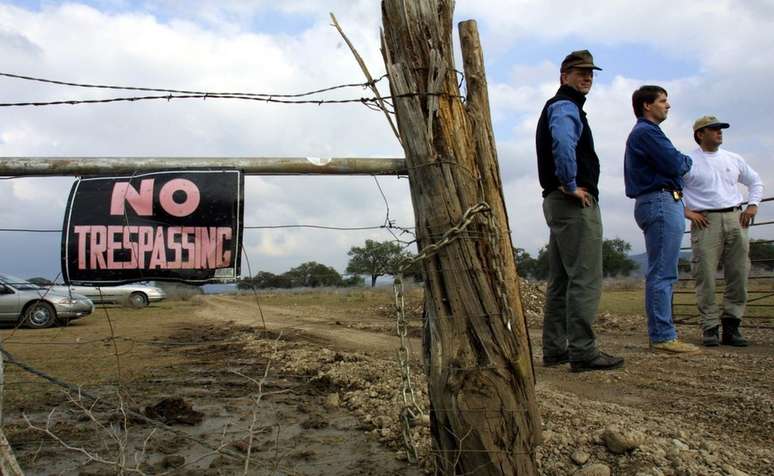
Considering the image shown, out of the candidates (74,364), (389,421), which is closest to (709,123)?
(389,421)

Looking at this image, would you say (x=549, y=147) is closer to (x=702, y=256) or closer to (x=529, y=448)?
(x=702, y=256)

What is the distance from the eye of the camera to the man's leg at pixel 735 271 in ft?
18.5

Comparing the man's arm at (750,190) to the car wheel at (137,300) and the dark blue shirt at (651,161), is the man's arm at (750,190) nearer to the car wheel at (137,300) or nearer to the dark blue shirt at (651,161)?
the dark blue shirt at (651,161)

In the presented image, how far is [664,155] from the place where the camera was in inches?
189

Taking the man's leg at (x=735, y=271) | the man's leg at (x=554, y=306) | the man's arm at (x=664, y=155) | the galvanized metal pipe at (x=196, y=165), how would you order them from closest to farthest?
the galvanized metal pipe at (x=196, y=165)
the man's leg at (x=554, y=306)
the man's arm at (x=664, y=155)
the man's leg at (x=735, y=271)

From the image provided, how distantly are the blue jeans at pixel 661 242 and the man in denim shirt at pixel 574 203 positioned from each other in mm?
737

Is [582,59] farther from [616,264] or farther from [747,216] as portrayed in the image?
[616,264]

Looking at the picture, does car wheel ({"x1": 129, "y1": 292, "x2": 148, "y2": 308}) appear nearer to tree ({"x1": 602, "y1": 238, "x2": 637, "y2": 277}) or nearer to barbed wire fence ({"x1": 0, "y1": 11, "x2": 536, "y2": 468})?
barbed wire fence ({"x1": 0, "y1": 11, "x2": 536, "y2": 468})

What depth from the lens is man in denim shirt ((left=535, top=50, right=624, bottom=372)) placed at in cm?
425

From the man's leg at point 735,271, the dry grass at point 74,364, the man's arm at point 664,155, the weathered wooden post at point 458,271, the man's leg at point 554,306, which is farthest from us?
the man's leg at point 735,271

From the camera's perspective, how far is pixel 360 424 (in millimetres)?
4145

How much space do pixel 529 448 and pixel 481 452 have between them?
21cm

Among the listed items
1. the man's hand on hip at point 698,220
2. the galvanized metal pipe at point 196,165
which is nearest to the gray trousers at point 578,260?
the man's hand on hip at point 698,220

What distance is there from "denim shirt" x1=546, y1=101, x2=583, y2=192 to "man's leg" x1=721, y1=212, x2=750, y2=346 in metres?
2.39
